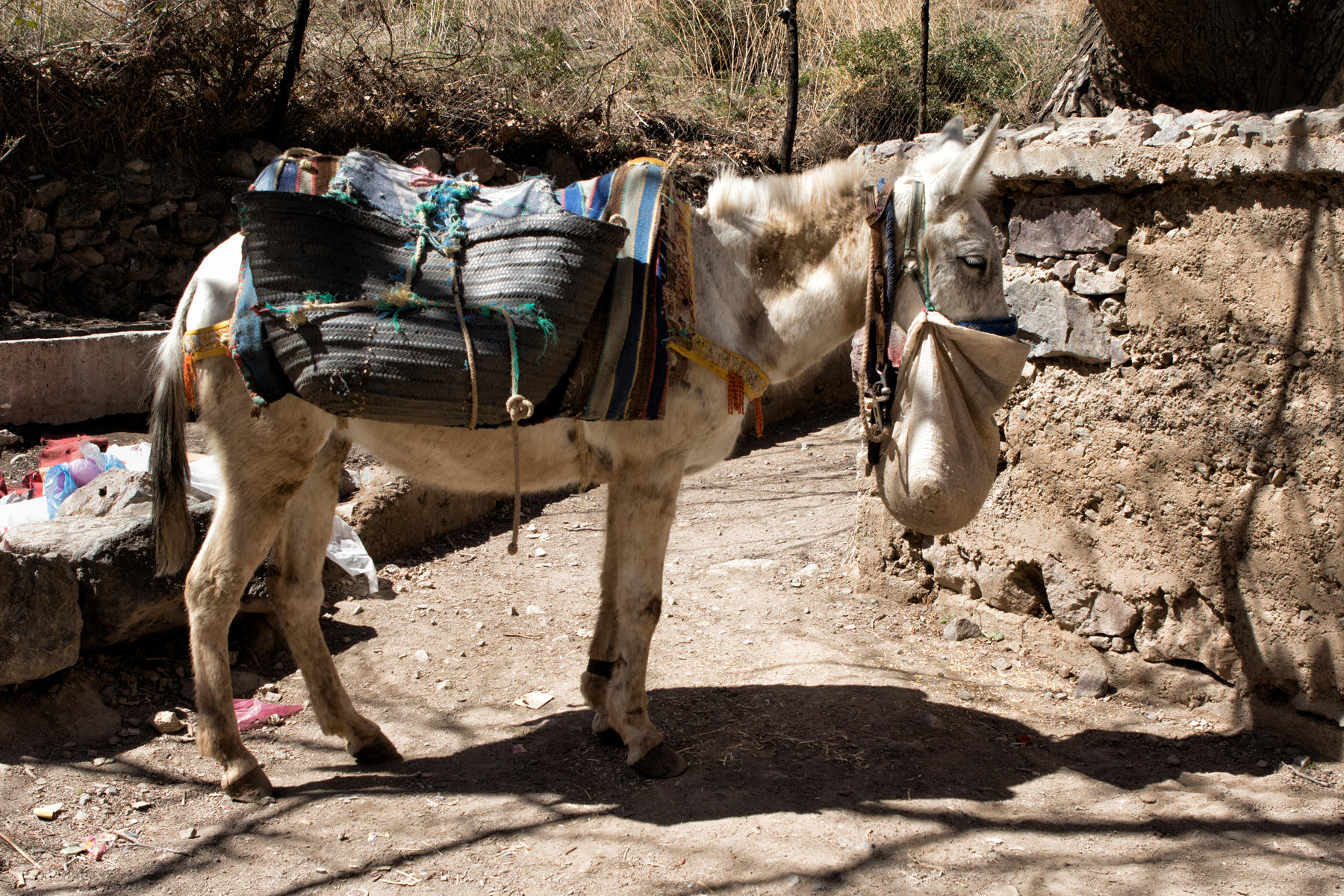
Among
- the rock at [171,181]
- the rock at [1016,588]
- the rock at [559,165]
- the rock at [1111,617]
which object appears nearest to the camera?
the rock at [1111,617]

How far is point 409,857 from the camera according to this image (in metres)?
2.65

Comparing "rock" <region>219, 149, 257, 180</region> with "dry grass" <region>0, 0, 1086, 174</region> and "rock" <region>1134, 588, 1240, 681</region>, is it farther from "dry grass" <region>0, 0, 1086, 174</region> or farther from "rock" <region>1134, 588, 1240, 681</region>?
"rock" <region>1134, 588, 1240, 681</region>

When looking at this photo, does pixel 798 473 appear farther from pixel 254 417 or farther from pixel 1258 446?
pixel 254 417

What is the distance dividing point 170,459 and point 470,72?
8.65 meters

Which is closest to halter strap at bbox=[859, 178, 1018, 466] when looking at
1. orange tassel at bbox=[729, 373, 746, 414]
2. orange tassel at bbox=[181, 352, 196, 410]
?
orange tassel at bbox=[729, 373, 746, 414]

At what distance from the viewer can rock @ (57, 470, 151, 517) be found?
3.86 m

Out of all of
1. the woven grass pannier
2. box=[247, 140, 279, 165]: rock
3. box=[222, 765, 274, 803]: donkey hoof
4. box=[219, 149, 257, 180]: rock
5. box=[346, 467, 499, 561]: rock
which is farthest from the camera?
box=[247, 140, 279, 165]: rock

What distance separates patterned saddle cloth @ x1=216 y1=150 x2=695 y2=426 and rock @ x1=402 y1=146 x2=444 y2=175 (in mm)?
6481

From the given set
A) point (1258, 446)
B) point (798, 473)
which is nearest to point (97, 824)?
point (1258, 446)

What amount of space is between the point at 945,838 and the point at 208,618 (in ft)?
7.40

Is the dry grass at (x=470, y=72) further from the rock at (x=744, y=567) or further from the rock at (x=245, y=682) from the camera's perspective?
the rock at (x=744, y=567)

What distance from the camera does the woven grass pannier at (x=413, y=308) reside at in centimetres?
254

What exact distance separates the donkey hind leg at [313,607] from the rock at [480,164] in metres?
6.59

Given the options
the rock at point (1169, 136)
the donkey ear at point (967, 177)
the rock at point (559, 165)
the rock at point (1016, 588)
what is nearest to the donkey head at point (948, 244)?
the donkey ear at point (967, 177)
